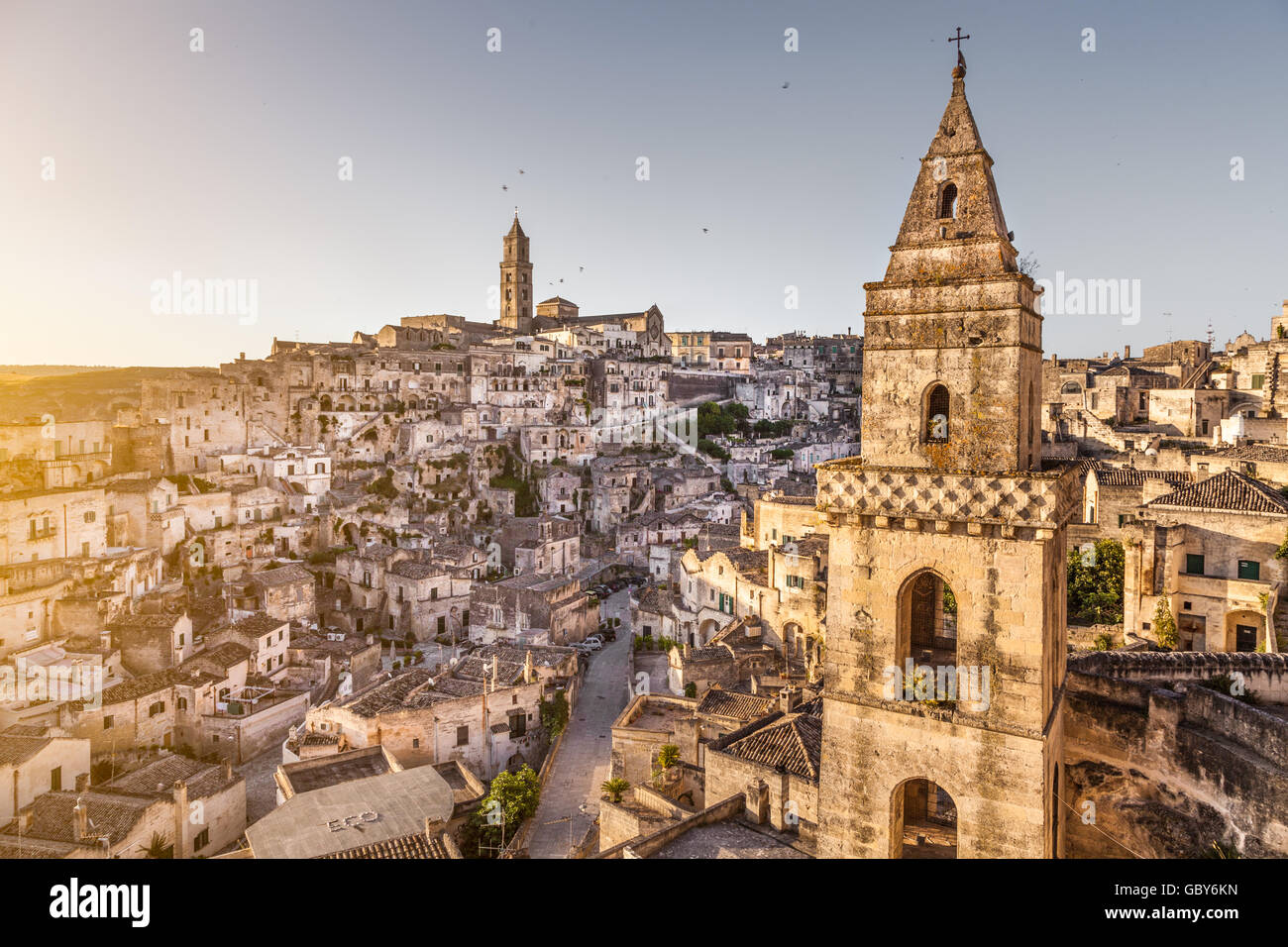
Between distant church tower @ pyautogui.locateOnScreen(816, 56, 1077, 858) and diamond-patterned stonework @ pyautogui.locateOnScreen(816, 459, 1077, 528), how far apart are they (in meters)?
0.02

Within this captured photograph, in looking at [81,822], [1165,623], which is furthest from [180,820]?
[1165,623]

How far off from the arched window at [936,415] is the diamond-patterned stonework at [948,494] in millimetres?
541

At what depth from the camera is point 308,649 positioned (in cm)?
3294

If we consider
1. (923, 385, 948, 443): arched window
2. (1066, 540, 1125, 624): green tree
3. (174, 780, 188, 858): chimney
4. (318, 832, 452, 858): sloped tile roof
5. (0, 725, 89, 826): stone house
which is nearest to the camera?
(923, 385, 948, 443): arched window

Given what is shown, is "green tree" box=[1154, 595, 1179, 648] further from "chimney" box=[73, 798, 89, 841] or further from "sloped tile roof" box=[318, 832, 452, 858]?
"chimney" box=[73, 798, 89, 841]

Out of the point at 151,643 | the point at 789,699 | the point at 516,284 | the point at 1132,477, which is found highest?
the point at 516,284

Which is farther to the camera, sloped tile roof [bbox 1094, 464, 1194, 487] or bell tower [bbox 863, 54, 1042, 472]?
sloped tile roof [bbox 1094, 464, 1194, 487]

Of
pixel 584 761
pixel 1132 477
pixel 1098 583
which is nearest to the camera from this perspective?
pixel 1098 583

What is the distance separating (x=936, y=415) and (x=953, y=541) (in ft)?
5.21

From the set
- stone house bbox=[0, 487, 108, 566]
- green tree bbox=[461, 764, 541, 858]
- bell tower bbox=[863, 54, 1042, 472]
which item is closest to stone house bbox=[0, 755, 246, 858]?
green tree bbox=[461, 764, 541, 858]

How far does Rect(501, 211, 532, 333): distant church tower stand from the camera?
93.0 metres

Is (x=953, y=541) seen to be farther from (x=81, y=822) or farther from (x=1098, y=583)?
(x=81, y=822)

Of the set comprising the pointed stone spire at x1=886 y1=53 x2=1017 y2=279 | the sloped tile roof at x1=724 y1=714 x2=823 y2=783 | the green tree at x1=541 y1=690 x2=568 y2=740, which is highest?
the pointed stone spire at x1=886 y1=53 x2=1017 y2=279

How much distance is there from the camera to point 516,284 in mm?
93250
